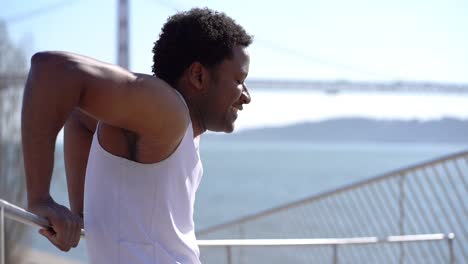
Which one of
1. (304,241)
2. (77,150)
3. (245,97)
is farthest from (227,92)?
(304,241)

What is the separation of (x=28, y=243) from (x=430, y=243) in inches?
564

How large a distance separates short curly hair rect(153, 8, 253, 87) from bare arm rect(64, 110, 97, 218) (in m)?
0.19

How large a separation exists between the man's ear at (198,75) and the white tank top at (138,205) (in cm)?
8

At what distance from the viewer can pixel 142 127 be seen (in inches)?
36.5

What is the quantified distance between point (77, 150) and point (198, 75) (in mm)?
283

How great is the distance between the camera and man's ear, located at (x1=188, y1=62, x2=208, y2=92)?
3.39 feet

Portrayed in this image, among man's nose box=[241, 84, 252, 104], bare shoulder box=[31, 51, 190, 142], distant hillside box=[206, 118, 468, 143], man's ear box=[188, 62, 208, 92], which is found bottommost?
bare shoulder box=[31, 51, 190, 142]

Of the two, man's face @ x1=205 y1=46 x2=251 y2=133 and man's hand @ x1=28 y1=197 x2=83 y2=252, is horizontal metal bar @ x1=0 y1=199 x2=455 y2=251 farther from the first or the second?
man's face @ x1=205 y1=46 x2=251 y2=133

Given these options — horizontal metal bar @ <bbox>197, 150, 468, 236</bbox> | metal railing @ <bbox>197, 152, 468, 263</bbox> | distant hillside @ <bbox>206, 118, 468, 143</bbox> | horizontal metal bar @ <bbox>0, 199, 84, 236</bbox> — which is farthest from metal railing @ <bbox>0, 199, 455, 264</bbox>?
distant hillside @ <bbox>206, 118, 468, 143</bbox>

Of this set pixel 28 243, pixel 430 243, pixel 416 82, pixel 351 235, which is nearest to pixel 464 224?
pixel 430 243

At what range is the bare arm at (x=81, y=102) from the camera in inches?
34.6

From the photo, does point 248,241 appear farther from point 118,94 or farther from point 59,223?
point 118,94

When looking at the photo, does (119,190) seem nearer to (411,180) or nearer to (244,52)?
(244,52)

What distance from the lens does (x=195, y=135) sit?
1.07m
